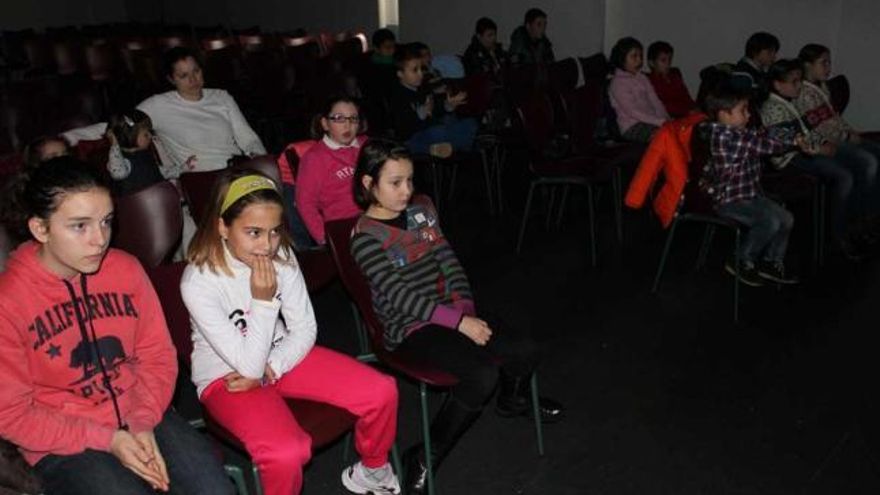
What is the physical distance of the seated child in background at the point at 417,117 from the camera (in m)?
4.50

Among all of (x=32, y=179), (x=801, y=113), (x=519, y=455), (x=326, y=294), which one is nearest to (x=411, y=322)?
(x=519, y=455)

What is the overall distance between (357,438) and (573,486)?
28.3 inches

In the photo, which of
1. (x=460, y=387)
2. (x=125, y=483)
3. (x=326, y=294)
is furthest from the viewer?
(x=326, y=294)

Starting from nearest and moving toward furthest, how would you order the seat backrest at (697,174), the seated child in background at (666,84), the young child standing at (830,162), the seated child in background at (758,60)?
the seat backrest at (697,174)
the young child standing at (830,162)
the seated child in background at (758,60)
the seated child in background at (666,84)

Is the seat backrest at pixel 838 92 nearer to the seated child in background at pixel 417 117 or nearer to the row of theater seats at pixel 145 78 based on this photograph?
the seated child in background at pixel 417 117

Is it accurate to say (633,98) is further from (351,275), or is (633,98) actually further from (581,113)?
(351,275)

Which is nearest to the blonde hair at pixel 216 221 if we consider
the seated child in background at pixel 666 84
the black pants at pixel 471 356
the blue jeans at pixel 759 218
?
the black pants at pixel 471 356

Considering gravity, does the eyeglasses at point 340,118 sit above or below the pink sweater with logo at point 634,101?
above

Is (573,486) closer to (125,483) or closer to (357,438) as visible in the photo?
(357,438)

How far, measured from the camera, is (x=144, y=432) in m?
1.70

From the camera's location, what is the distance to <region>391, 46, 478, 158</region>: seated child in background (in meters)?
Answer: 4.50

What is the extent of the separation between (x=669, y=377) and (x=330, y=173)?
61.7 inches

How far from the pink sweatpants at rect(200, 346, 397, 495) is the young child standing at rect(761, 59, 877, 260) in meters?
2.83

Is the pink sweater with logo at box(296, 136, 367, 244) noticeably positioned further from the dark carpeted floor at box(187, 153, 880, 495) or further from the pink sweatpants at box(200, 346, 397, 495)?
the pink sweatpants at box(200, 346, 397, 495)
